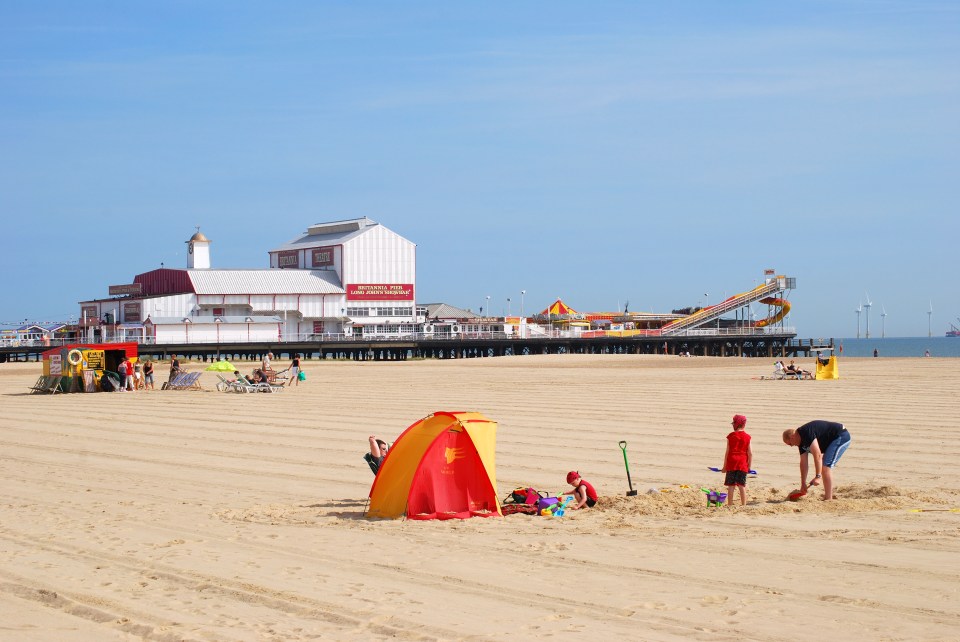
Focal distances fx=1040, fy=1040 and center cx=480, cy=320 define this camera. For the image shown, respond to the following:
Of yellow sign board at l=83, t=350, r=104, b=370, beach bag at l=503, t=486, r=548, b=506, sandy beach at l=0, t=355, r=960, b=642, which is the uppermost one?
yellow sign board at l=83, t=350, r=104, b=370

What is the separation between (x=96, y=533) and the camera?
9.43 m

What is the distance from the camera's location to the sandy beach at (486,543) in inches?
258

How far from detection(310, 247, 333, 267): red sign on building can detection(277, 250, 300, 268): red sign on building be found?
2.53 meters

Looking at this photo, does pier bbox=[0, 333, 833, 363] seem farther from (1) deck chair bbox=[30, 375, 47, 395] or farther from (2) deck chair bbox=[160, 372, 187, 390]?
→ (2) deck chair bbox=[160, 372, 187, 390]

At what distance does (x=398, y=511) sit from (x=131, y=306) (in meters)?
61.9

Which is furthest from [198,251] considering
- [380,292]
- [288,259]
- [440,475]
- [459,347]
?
[440,475]

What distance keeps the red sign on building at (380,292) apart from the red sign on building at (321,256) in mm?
3276

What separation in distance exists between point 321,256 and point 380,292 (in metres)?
5.53

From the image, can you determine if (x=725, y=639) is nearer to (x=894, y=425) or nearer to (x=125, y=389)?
(x=894, y=425)

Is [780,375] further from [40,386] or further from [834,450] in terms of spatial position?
[834,450]

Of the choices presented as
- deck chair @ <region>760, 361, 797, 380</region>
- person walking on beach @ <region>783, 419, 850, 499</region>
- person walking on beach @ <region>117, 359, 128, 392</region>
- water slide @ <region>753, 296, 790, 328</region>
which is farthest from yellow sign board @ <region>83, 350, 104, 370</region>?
water slide @ <region>753, 296, 790, 328</region>

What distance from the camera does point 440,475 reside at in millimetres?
10641

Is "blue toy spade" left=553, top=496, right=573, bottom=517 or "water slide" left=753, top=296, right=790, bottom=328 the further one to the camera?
"water slide" left=753, top=296, right=790, bottom=328

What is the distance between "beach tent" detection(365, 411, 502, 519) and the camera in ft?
34.6
